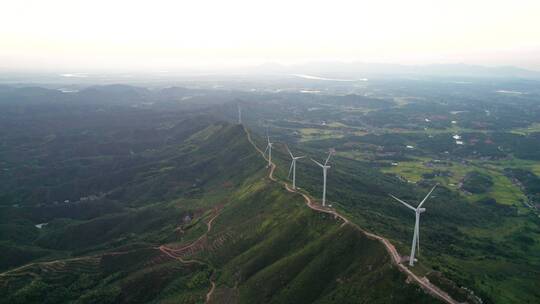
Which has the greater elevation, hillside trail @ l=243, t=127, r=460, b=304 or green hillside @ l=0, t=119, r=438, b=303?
hillside trail @ l=243, t=127, r=460, b=304

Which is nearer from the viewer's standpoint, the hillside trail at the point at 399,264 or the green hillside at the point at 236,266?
the hillside trail at the point at 399,264

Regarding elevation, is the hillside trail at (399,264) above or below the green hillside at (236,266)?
above

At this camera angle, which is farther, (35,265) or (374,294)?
(35,265)

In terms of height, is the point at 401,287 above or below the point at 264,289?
above

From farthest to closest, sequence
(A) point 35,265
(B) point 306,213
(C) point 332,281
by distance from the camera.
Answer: (A) point 35,265, (B) point 306,213, (C) point 332,281

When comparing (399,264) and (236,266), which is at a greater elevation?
(399,264)

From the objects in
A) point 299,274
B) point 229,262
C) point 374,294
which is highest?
point 374,294

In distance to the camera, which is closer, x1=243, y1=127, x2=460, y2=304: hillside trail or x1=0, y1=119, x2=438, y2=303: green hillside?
x1=243, y1=127, x2=460, y2=304: hillside trail

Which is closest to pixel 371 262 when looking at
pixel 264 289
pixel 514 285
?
pixel 264 289

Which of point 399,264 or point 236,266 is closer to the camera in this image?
point 399,264

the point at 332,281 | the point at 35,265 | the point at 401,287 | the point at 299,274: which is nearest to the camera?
the point at 401,287

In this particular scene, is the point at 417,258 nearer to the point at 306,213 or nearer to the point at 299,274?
the point at 299,274
